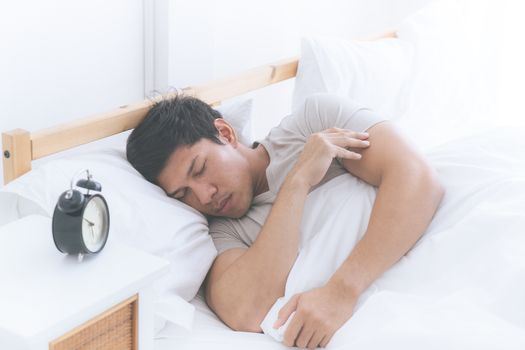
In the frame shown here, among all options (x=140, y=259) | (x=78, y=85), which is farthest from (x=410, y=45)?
(x=140, y=259)

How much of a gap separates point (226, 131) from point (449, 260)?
548 mm

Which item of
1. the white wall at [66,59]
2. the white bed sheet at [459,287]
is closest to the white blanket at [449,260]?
the white bed sheet at [459,287]

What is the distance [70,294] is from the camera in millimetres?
949

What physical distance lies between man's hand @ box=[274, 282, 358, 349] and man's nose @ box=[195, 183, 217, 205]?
0.28m

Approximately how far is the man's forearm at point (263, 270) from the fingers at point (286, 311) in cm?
5

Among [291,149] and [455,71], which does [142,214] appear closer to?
[291,149]

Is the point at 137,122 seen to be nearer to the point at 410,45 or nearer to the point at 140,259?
the point at 140,259

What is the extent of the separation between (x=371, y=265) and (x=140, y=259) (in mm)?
450

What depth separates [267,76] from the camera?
188 cm

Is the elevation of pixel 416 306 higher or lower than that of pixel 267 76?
lower

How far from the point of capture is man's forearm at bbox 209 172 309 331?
1.31 meters

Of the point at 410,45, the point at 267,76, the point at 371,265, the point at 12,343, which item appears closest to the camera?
the point at 12,343

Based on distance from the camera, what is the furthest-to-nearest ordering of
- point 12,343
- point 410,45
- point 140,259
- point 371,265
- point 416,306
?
point 410,45, point 371,265, point 416,306, point 140,259, point 12,343

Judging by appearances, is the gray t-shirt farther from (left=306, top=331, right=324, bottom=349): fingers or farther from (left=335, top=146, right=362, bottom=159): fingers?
(left=306, top=331, right=324, bottom=349): fingers
